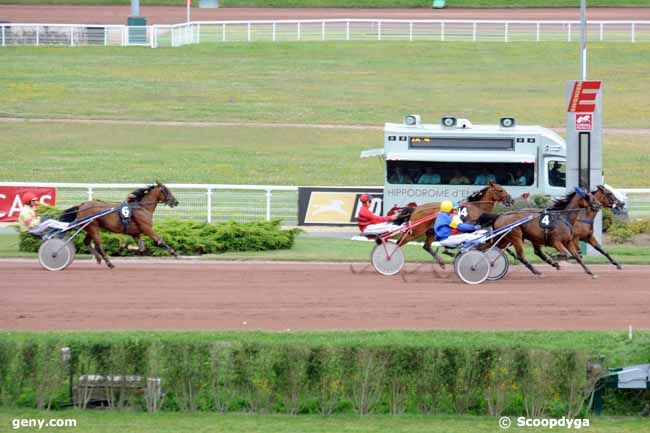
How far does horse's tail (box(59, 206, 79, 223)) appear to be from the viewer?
18.7 meters

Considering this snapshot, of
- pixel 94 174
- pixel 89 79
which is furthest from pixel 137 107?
pixel 94 174

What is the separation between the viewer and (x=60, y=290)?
16.9 m

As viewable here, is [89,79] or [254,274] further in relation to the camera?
[89,79]

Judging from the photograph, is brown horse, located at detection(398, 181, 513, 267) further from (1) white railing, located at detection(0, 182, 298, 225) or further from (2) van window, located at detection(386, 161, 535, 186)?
(1) white railing, located at detection(0, 182, 298, 225)

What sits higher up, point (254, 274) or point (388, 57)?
point (388, 57)

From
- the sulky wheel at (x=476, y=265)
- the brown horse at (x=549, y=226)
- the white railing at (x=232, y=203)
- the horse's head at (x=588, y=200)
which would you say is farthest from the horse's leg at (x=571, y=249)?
the white railing at (x=232, y=203)

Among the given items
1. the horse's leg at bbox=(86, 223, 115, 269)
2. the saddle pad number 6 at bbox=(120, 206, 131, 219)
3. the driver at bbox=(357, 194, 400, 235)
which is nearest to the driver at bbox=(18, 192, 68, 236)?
the horse's leg at bbox=(86, 223, 115, 269)

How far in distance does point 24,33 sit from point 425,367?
38622 millimetres

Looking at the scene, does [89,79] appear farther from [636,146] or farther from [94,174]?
[636,146]

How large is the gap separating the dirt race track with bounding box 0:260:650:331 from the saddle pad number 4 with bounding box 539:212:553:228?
81cm

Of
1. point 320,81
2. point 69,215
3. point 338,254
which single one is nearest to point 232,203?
point 338,254

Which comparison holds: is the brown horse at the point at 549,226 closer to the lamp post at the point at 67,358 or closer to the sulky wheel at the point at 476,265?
the sulky wheel at the point at 476,265

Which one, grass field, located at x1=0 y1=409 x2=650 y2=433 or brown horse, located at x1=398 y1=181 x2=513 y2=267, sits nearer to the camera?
grass field, located at x1=0 y1=409 x2=650 y2=433

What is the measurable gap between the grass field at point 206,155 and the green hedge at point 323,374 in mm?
Answer: 19028
